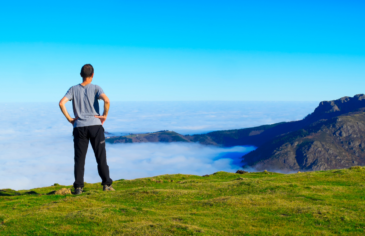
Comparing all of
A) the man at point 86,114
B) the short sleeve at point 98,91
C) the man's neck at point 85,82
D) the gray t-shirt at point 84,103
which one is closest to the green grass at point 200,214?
the man at point 86,114

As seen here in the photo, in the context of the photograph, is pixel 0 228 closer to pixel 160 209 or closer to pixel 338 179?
pixel 160 209

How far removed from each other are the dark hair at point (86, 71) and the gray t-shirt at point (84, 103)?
0.58 meters

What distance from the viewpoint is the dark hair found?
14.8 m

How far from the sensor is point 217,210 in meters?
12.3

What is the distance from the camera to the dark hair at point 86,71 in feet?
48.4

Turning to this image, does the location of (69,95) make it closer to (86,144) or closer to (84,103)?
(84,103)

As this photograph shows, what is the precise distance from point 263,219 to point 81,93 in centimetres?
1106

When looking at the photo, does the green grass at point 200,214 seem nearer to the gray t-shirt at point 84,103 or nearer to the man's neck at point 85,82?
the gray t-shirt at point 84,103

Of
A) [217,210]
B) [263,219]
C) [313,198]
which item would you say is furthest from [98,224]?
[313,198]

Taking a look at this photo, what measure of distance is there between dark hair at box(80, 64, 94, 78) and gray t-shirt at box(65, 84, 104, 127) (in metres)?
0.58

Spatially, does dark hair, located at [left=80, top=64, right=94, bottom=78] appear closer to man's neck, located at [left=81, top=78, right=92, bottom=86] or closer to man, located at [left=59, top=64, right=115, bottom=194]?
man, located at [left=59, top=64, right=115, bottom=194]

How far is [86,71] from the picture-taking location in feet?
48.5

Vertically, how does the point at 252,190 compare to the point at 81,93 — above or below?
below

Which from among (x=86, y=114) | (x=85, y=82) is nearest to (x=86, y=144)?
(x=86, y=114)
